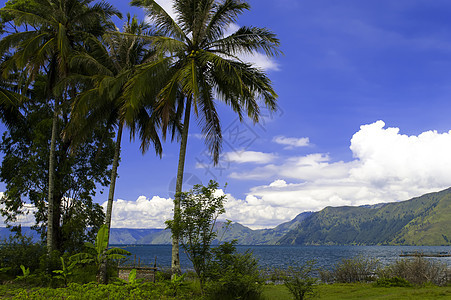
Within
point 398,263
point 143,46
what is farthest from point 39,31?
point 398,263

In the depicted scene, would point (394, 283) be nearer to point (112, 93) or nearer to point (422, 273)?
point (422, 273)

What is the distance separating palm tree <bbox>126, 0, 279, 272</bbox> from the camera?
14969 millimetres

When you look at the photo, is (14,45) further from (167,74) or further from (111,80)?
(167,74)

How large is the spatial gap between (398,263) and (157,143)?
56.3ft

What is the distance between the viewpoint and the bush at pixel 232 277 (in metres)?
11.6

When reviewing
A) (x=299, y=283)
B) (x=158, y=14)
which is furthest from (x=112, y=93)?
(x=299, y=283)

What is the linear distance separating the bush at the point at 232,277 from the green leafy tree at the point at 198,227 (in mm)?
454

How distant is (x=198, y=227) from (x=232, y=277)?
7.57 ft

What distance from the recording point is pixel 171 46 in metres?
14.3

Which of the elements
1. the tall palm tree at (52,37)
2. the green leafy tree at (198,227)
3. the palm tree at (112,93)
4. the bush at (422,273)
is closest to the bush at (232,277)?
the green leafy tree at (198,227)

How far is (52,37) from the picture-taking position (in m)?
18.9

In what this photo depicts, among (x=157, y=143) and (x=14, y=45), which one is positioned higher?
(x=14, y=45)

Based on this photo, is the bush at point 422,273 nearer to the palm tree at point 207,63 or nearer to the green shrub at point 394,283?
the green shrub at point 394,283

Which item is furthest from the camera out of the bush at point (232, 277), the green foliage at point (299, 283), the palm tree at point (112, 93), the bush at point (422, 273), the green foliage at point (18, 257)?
the bush at point (422, 273)
